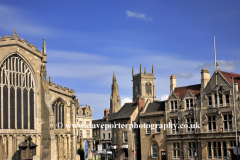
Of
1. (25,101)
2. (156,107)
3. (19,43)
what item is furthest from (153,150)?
(19,43)

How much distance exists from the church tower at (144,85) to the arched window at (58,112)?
79551 millimetres

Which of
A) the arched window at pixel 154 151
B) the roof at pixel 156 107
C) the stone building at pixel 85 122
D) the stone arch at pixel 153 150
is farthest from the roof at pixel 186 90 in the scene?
the stone building at pixel 85 122

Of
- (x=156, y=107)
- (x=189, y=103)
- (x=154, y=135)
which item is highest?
(x=189, y=103)

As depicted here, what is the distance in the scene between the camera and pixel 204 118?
52.5 meters

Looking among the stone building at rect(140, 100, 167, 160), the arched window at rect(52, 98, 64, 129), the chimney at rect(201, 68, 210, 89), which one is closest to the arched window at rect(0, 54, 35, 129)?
the arched window at rect(52, 98, 64, 129)

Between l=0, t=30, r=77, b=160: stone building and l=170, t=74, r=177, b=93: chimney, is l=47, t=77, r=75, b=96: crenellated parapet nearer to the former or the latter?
l=0, t=30, r=77, b=160: stone building

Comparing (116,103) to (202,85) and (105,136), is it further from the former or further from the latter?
(202,85)

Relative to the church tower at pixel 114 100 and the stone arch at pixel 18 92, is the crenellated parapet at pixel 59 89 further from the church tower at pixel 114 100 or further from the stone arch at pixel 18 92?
the church tower at pixel 114 100

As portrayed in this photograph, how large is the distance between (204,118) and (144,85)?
7755cm

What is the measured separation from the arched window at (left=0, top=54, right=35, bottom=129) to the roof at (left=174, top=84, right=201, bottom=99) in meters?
25.3

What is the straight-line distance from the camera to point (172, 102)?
57.3m

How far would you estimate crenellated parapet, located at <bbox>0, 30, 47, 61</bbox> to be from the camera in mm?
41294

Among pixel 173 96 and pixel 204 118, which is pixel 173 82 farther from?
pixel 204 118

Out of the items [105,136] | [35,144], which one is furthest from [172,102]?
[105,136]
